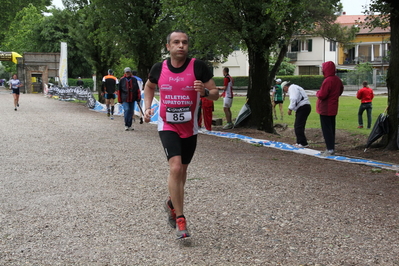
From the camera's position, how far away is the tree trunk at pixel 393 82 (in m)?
10.7

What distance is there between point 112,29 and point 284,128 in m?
9.54

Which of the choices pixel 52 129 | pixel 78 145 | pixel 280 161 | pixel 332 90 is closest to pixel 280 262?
pixel 280 161

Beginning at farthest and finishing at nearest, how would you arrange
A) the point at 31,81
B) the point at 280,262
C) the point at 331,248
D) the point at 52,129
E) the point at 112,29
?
the point at 31,81 → the point at 112,29 → the point at 52,129 → the point at 331,248 → the point at 280,262

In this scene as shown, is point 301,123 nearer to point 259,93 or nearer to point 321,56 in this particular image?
point 259,93

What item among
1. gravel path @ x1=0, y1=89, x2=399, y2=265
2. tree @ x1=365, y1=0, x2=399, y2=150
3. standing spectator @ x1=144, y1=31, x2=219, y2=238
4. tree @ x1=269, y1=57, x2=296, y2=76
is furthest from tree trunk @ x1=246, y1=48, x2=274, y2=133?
tree @ x1=269, y1=57, x2=296, y2=76

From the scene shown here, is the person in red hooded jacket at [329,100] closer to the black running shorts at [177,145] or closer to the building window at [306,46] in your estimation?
the black running shorts at [177,145]

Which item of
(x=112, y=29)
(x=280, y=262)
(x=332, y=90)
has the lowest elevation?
(x=280, y=262)

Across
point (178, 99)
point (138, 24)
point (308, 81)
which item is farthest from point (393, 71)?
point (308, 81)

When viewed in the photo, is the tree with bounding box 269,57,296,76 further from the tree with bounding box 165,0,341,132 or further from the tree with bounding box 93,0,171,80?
the tree with bounding box 165,0,341,132

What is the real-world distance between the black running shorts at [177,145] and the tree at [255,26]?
26.3ft

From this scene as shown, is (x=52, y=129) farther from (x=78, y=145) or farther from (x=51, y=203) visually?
(x=51, y=203)

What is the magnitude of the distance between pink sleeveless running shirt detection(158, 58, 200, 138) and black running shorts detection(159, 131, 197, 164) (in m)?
0.05

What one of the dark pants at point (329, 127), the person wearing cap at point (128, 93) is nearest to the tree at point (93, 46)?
the person wearing cap at point (128, 93)

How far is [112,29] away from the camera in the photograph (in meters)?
23.2
